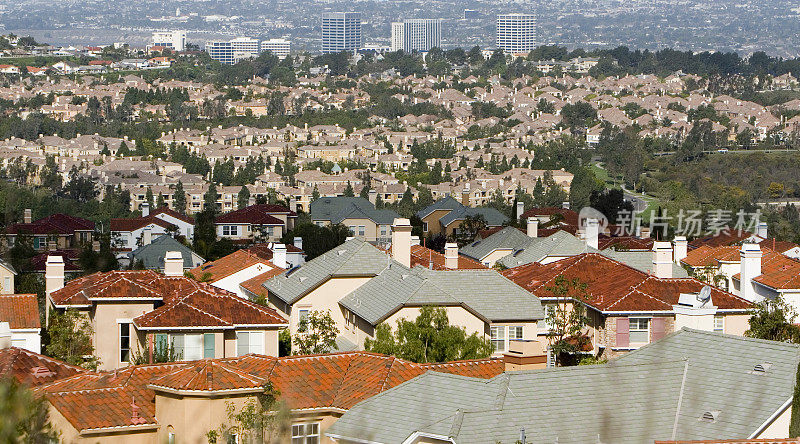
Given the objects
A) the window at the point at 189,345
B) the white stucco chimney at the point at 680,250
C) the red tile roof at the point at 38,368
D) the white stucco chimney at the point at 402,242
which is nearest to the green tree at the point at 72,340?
the window at the point at 189,345

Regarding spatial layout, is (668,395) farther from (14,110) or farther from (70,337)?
(14,110)

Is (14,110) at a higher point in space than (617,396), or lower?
lower

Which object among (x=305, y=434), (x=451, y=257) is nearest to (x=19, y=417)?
(x=305, y=434)

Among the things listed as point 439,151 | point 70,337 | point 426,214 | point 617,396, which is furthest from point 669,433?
point 439,151

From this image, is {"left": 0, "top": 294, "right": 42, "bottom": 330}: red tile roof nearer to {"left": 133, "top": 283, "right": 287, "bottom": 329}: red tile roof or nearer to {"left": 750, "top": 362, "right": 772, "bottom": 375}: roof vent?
{"left": 133, "top": 283, "right": 287, "bottom": 329}: red tile roof

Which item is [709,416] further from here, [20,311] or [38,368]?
[20,311]

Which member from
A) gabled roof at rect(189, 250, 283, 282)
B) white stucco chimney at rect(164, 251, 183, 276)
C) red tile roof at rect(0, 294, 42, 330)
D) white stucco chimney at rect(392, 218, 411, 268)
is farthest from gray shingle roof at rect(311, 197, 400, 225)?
red tile roof at rect(0, 294, 42, 330)
